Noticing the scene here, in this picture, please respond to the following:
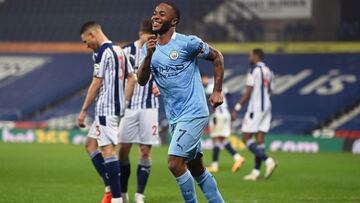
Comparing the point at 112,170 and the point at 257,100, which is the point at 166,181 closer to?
the point at 257,100

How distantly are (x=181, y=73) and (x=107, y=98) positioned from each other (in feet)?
7.33

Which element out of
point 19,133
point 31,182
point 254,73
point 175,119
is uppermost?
point 175,119

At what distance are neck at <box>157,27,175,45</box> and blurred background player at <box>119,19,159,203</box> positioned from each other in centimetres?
270

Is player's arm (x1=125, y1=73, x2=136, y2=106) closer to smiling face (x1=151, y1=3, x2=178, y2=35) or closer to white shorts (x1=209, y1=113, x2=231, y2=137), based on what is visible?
smiling face (x1=151, y1=3, x2=178, y2=35)

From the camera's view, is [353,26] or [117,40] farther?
[117,40]

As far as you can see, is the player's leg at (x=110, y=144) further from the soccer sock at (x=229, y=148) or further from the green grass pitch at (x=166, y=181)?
the soccer sock at (x=229, y=148)

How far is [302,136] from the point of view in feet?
93.4

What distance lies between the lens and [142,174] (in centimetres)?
1205

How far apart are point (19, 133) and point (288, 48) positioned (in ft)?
36.0

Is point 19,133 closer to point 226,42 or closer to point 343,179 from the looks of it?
point 226,42

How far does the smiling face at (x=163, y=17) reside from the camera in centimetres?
913

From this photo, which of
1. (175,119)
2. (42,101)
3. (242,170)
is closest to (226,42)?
(42,101)

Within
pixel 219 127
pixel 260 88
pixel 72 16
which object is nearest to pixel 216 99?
pixel 260 88

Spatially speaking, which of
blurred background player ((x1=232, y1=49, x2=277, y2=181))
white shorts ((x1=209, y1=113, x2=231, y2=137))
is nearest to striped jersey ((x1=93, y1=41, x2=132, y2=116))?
blurred background player ((x1=232, y1=49, x2=277, y2=181))
